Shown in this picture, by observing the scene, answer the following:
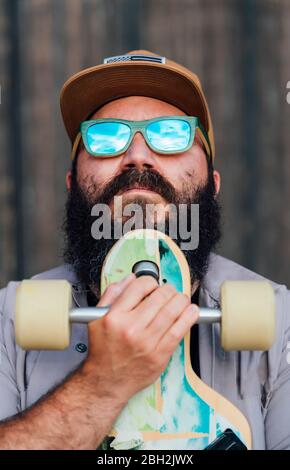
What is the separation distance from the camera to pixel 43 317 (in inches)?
46.7

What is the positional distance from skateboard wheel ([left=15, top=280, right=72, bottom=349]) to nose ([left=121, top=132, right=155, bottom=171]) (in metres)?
0.39

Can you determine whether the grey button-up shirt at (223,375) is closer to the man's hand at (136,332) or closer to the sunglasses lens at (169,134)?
the man's hand at (136,332)

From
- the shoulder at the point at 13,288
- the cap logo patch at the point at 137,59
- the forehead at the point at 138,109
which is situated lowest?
the shoulder at the point at 13,288

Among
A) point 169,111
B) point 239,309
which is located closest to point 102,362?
point 239,309

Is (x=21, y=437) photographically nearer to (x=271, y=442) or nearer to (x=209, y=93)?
(x=271, y=442)

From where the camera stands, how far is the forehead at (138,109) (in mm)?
1625

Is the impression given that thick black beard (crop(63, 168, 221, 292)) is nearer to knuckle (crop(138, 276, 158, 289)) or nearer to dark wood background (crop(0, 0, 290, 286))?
knuckle (crop(138, 276, 158, 289))

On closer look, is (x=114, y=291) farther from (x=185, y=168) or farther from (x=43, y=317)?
(x=185, y=168)

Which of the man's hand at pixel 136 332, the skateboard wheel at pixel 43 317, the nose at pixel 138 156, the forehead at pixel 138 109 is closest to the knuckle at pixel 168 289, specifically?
the man's hand at pixel 136 332

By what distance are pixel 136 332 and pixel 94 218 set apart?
475 millimetres

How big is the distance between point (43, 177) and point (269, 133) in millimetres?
824

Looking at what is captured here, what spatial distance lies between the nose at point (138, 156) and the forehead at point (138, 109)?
9cm

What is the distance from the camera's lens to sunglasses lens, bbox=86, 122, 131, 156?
1542mm

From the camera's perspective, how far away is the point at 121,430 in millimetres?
1233
